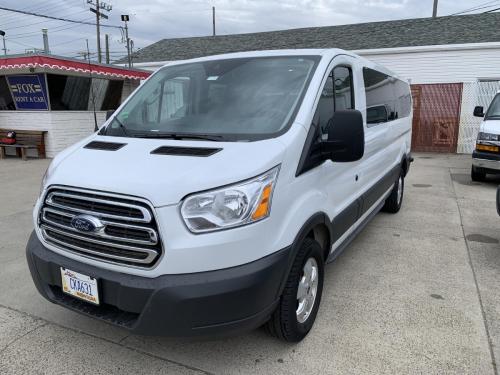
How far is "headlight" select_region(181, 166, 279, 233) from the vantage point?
217cm

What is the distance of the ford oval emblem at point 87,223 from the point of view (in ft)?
7.49

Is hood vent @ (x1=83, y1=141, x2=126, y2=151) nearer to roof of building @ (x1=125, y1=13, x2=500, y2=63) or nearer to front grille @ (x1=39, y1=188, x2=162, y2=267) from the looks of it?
front grille @ (x1=39, y1=188, x2=162, y2=267)

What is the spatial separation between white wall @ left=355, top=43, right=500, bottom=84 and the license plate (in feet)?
49.4

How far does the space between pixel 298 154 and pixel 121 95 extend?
42.5ft

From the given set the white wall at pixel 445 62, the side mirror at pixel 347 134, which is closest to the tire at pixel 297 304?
the side mirror at pixel 347 134

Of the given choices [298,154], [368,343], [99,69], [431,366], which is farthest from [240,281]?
[99,69]

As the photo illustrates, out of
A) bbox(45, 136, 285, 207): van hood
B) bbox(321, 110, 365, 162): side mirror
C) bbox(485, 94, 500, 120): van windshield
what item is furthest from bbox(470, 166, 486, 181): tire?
bbox(45, 136, 285, 207): van hood

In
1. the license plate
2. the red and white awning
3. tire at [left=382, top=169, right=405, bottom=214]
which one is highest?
the red and white awning

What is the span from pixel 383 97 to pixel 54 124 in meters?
9.99

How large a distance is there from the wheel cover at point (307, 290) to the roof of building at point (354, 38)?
14587 mm

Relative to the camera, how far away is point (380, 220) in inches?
230

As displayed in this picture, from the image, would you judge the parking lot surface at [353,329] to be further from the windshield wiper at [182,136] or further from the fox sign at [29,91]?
the fox sign at [29,91]

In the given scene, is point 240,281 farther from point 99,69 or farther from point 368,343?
point 99,69

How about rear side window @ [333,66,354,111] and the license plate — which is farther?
rear side window @ [333,66,354,111]
